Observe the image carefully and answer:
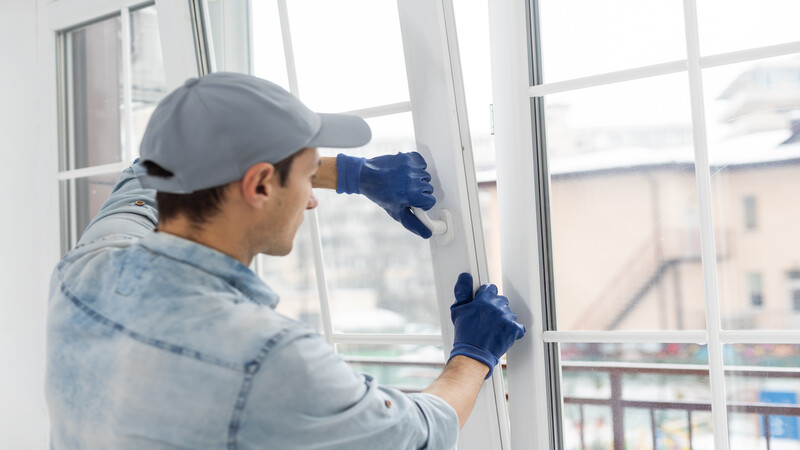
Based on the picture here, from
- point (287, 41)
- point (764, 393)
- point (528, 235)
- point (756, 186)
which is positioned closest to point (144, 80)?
point (287, 41)

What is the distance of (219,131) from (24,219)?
182 cm

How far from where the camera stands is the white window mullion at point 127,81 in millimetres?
2275

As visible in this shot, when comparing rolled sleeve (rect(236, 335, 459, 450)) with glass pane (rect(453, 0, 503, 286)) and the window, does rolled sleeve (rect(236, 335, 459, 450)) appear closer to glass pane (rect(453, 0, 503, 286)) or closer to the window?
glass pane (rect(453, 0, 503, 286))

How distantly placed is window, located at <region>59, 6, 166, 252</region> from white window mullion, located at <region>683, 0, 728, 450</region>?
5.67ft

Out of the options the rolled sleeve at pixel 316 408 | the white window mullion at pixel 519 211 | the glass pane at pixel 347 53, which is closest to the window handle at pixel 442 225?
the white window mullion at pixel 519 211

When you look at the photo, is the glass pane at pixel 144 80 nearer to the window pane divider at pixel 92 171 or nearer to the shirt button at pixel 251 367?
the window pane divider at pixel 92 171

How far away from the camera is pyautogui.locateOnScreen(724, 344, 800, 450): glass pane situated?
51.2 inches

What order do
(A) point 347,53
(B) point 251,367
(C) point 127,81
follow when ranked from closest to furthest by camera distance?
1. (B) point 251,367
2. (A) point 347,53
3. (C) point 127,81

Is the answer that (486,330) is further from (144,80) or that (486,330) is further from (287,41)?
(144,80)

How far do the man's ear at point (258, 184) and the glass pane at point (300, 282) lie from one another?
91 cm

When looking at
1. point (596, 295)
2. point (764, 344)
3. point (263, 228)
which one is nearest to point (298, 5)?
point (263, 228)

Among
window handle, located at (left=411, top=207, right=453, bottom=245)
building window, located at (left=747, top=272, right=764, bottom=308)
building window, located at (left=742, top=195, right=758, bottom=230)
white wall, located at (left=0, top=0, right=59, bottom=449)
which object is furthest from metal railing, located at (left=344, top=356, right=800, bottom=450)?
white wall, located at (left=0, top=0, right=59, bottom=449)

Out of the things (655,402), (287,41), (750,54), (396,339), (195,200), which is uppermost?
(287,41)

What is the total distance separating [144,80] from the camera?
2359mm
